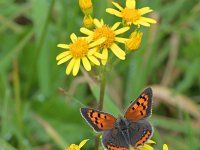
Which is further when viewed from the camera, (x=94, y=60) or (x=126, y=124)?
(x=94, y=60)

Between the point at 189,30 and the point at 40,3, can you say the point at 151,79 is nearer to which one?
the point at 189,30

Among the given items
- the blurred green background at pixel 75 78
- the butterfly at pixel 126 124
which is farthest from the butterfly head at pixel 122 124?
the blurred green background at pixel 75 78

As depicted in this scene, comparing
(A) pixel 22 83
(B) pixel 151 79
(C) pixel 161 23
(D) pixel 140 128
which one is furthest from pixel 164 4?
(D) pixel 140 128

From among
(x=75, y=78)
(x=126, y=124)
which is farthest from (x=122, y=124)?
(x=75, y=78)

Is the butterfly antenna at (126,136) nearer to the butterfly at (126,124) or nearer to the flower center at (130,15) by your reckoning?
the butterfly at (126,124)

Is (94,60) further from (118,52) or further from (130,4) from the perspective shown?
(130,4)
